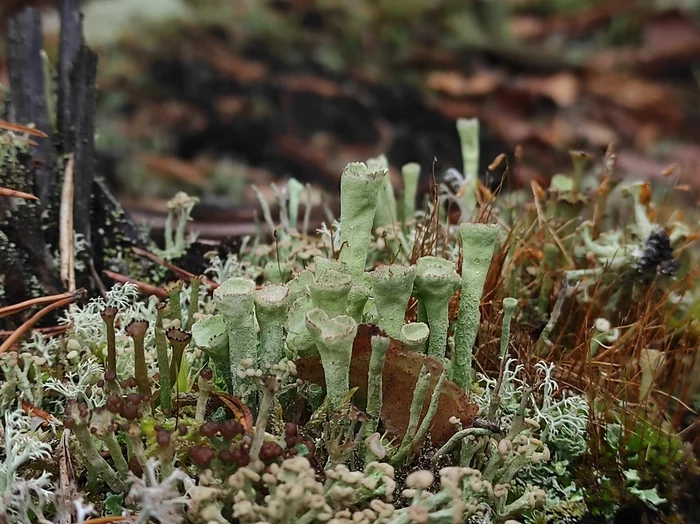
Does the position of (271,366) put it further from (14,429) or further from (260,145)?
(260,145)

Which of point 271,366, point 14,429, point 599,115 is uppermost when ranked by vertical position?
point 599,115

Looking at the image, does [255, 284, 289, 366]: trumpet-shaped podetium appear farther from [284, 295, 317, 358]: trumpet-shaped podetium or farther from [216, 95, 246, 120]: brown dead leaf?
[216, 95, 246, 120]: brown dead leaf

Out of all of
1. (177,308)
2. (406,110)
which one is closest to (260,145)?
(406,110)

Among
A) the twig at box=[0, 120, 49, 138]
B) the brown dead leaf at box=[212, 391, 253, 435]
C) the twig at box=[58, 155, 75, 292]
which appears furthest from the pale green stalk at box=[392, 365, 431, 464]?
the twig at box=[0, 120, 49, 138]

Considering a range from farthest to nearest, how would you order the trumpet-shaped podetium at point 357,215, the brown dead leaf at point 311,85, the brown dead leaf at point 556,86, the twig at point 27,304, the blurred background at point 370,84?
1. the brown dead leaf at point 556,86
2. the brown dead leaf at point 311,85
3. the blurred background at point 370,84
4. the twig at point 27,304
5. the trumpet-shaped podetium at point 357,215

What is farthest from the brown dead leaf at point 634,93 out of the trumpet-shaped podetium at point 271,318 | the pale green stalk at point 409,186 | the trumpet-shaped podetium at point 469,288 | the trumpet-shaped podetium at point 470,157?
the trumpet-shaped podetium at point 271,318

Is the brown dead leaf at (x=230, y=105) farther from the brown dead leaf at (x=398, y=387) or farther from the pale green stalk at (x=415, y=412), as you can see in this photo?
the pale green stalk at (x=415, y=412)

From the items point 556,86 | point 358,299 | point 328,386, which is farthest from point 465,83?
point 328,386
